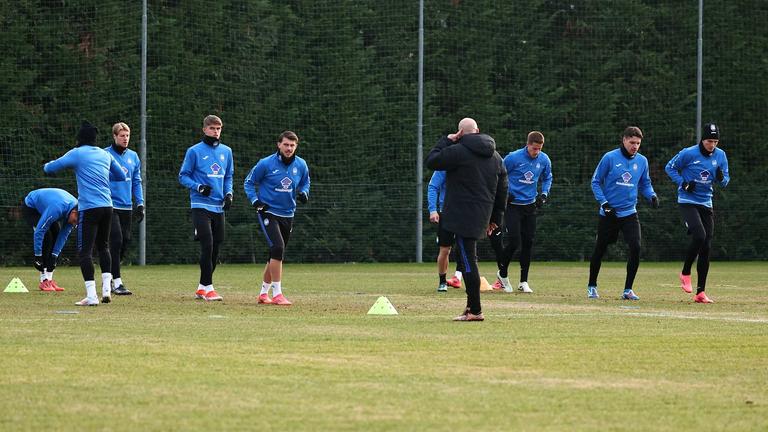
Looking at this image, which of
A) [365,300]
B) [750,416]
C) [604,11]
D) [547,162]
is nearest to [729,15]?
[604,11]

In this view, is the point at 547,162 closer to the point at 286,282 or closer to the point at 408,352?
the point at 286,282

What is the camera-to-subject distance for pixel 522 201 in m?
17.4

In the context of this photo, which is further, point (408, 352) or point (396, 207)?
point (396, 207)

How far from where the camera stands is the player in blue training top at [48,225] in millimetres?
16766

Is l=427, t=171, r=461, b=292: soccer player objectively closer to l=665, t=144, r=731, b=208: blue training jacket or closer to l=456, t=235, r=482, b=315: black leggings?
l=665, t=144, r=731, b=208: blue training jacket

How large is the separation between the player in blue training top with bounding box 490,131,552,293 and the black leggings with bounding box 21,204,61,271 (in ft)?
18.1

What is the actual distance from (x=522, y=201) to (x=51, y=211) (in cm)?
598

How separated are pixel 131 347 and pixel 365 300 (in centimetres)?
588

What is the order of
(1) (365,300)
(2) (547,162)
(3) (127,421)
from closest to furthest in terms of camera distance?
(3) (127,421) < (1) (365,300) < (2) (547,162)

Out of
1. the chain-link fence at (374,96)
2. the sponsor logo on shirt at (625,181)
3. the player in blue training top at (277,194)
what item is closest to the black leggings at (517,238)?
the sponsor logo on shirt at (625,181)

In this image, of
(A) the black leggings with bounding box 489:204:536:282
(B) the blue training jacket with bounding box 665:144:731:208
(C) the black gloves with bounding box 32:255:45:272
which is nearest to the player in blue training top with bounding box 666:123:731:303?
(B) the blue training jacket with bounding box 665:144:731:208

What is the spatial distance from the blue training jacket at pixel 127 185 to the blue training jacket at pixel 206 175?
110 cm

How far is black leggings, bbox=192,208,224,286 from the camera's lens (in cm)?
1463

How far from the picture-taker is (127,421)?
6.20 m
